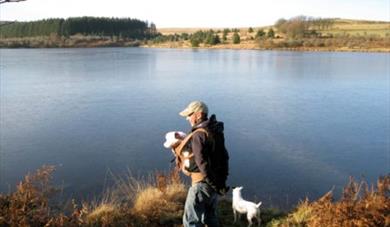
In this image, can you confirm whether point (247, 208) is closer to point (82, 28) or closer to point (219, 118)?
point (219, 118)

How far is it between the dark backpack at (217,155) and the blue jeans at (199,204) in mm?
95

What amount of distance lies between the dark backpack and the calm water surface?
331 centimetres

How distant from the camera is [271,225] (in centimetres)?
505

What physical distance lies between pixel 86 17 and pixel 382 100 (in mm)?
70249

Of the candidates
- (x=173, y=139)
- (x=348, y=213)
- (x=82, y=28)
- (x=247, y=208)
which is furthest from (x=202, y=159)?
(x=82, y=28)

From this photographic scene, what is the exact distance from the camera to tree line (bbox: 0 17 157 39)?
72.4m

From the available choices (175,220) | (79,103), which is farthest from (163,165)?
(79,103)

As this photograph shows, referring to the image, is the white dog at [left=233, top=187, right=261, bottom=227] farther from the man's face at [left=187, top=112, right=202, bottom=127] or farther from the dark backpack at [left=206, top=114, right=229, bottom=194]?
the man's face at [left=187, top=112, right=202, bottom=127]

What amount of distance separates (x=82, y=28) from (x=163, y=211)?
2944 inches

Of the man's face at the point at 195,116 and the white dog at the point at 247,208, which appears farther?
the white dog at the point at 247,208

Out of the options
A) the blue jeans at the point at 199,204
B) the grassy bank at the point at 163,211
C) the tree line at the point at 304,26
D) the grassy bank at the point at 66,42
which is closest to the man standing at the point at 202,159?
the blue jeans at the point at 199,204

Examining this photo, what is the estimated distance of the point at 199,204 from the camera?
3.94 meters

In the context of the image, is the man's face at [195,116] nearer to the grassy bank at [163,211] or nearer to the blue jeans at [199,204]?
the blue jeans at [199,204]

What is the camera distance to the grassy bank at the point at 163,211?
172 inches
